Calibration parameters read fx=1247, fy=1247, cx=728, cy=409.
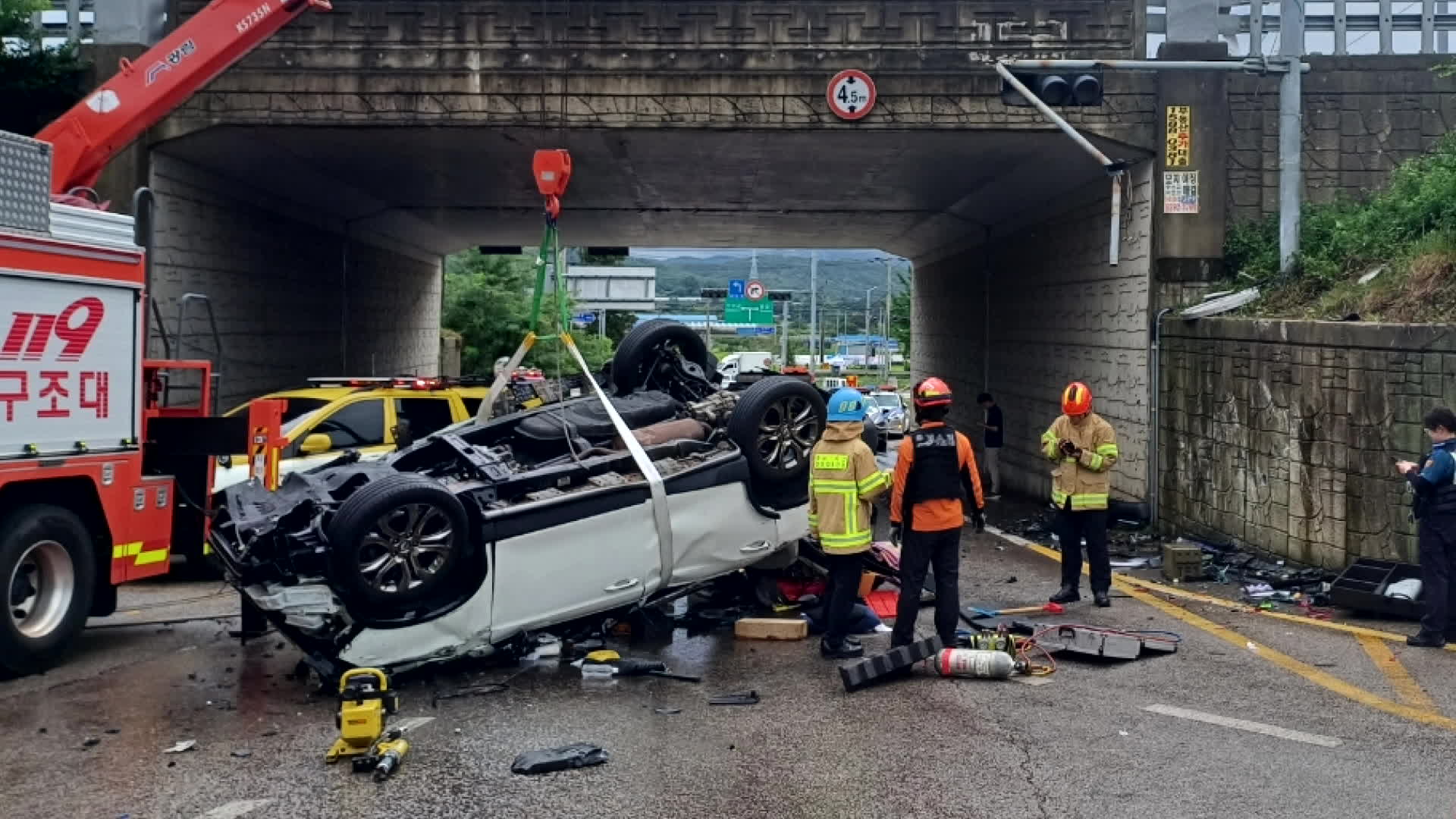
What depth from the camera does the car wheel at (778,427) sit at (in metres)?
8.32

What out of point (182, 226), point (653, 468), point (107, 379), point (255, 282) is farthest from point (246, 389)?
point (653, 468)

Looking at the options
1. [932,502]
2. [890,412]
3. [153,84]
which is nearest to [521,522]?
[932,502]

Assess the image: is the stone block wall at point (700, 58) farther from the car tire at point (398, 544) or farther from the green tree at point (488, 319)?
the green tree at point (488, 319)

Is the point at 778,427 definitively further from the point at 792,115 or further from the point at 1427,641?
the point at 792,115

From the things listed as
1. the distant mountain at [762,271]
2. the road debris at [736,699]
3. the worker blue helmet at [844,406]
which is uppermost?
the distant mountain at [762,271]

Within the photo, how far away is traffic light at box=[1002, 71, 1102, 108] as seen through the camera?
40.3 ft

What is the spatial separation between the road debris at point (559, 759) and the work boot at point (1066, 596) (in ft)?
15.6

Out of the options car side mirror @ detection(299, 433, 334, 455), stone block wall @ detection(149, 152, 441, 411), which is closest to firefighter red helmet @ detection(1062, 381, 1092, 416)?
car side mirror @ detection(299, 433, 334, 455)

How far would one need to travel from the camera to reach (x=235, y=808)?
5273 millimetres

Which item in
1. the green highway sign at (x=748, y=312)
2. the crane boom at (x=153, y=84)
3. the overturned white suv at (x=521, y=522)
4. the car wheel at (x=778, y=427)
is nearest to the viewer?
the overturned white suv at (x=521, y=522)

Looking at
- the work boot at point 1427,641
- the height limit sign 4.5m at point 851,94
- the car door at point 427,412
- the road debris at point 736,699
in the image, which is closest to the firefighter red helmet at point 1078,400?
the work boot at point 1427,641

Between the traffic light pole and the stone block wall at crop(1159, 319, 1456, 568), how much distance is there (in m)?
1.34

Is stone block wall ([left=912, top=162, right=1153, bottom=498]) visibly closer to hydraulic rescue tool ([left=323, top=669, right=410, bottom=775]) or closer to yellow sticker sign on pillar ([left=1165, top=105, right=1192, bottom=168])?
yellow sticker sign on pillar ([left=1165, top=105, right=1192, bottom=168])

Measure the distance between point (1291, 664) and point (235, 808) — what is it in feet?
20.3
